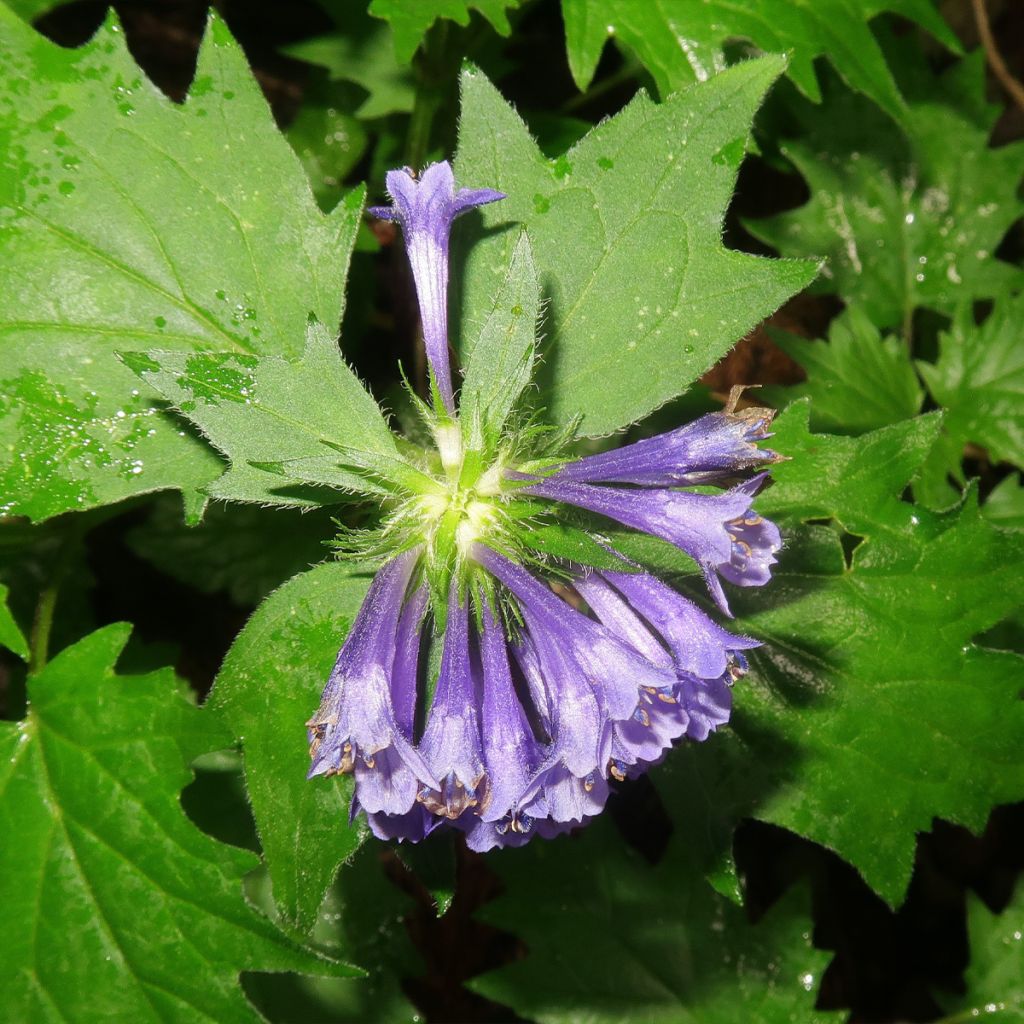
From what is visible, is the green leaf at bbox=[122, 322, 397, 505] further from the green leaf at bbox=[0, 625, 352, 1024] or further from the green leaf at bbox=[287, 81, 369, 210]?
the green leaf at bbox=[287, 81, 369, 210]

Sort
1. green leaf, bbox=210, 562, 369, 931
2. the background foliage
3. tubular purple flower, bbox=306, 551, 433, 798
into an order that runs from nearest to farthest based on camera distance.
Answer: tubular purple flower, bbox=306, 551, 433, 798 < green leaf, bbox=210, 562, 369, 931 < the background foliage

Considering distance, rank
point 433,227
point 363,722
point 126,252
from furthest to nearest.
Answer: point 126,252 < point 433,227 < point 363,722

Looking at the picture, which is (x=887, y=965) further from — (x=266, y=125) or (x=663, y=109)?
(x=266, y=125)

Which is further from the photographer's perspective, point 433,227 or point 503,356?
point 433,227

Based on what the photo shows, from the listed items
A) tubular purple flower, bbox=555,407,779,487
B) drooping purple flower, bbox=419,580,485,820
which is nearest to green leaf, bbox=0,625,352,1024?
drooping purple flower, bbox=419,580,485,820

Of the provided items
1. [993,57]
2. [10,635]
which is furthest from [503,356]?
[993,57]

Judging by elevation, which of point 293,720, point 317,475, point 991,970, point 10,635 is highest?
point 317,475

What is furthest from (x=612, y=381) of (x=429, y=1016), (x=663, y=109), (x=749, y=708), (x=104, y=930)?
(x=429, y=1016)

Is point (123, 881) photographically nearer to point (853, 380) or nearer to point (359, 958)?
point (359, 958)
